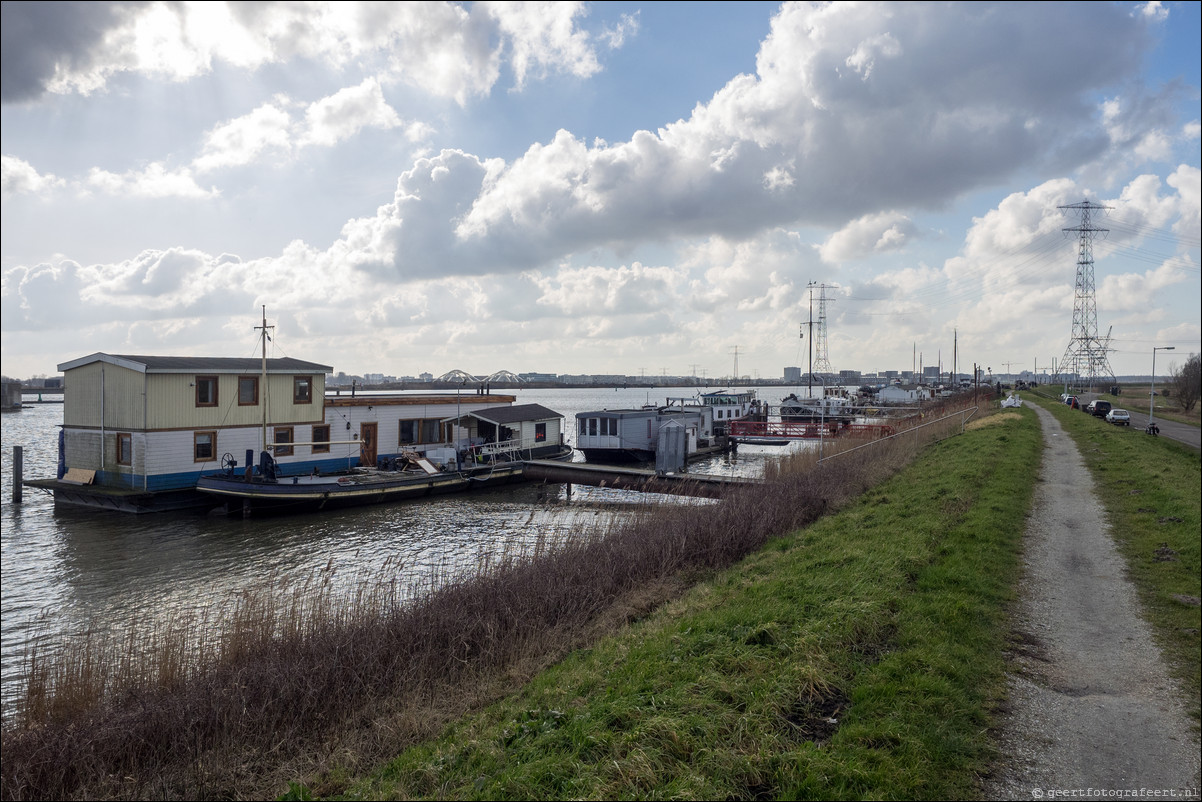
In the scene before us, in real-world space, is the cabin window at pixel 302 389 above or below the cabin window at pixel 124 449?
above

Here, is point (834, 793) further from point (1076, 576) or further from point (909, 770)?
point (1076, 576)

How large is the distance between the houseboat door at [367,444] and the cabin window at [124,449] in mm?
9605

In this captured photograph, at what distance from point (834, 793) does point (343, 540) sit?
21526 mm

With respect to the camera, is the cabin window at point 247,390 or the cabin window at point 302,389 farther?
the cabin window at point 302,389

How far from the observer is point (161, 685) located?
28.0ft

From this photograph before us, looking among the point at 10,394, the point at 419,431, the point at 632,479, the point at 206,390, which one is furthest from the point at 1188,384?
the point at 10,394

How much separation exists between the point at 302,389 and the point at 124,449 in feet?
24.2

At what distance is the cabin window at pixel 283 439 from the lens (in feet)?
102

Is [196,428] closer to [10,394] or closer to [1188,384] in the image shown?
[1188,384]

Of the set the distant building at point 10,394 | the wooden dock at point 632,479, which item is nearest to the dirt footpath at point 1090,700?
the wooden dock at point 632,479

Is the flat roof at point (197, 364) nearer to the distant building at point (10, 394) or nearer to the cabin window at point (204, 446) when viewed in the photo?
the cabin window at point (204, 446)

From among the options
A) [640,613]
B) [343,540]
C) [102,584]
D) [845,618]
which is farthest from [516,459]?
[845,618]

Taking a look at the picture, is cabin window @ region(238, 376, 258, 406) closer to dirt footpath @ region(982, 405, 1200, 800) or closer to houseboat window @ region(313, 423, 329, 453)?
houseboat window @ region(313, 423, 329, 453)

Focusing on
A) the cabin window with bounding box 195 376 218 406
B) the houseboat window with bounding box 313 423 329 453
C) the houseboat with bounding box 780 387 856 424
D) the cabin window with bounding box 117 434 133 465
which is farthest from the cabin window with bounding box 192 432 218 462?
the houseboat with bounding box 780 387 856 424
